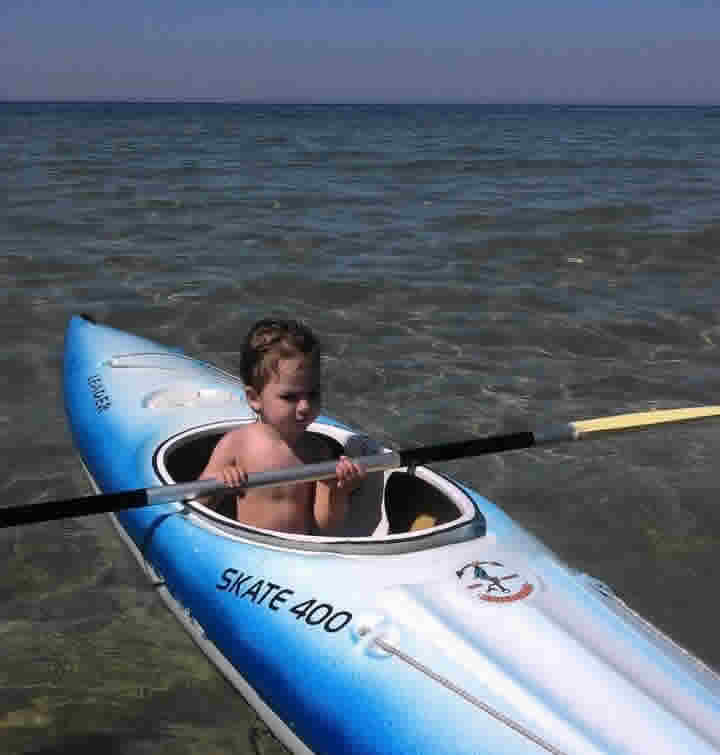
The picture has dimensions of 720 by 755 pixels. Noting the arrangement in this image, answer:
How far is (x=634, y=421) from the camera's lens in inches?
181

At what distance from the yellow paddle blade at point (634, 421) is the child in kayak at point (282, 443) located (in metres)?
1.15

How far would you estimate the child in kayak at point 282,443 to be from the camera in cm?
361

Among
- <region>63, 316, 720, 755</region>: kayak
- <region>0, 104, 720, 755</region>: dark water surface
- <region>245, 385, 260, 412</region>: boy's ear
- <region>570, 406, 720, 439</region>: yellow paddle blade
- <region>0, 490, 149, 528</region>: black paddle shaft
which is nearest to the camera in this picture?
<region>63, 316, 720, 755</region>: kayak

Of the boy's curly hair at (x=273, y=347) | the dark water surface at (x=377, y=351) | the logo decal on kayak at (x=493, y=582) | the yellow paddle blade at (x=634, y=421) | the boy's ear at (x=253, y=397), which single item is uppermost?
the boy's curly hair at (x=273, y=347)

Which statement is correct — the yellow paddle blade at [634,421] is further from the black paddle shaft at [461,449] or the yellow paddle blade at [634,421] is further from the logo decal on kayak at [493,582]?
the logo decal on kayak at [493,582]

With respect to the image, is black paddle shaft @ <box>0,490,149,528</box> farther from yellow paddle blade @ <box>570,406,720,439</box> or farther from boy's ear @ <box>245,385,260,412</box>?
yellow paddle blade @ <box>570,406,720,439</box>

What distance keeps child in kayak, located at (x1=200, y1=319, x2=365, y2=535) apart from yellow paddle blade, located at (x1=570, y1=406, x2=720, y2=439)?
1.15 metres

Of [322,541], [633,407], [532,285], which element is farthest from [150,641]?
[532,285]

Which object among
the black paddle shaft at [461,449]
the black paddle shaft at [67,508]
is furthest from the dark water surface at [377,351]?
the black paddle shaft at [461,449]

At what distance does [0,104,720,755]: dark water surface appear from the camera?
434 centimetres

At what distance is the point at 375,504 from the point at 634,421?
1.30 m

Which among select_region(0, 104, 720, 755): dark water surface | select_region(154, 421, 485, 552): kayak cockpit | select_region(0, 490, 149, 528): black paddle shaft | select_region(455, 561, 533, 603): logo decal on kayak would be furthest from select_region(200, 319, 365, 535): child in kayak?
select_region(0, 104, 720, 755): dark water surface

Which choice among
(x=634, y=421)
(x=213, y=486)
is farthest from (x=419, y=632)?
(x=634, y=421)

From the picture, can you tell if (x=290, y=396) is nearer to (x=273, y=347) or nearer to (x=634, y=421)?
(x=273, y=347)
